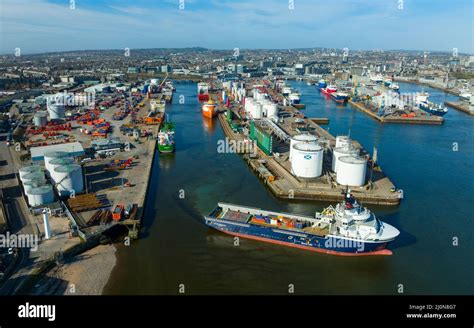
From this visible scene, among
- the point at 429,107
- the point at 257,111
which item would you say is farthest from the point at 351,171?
the point at 429,107

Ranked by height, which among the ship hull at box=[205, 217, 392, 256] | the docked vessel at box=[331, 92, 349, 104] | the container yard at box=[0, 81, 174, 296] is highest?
the docked vessel at box=[331, 92, 349, 104]

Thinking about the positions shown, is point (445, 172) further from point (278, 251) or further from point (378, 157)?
point (278, 251)

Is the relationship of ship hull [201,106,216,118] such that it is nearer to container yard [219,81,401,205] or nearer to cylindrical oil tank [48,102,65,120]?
container yard [219,81,401,205]

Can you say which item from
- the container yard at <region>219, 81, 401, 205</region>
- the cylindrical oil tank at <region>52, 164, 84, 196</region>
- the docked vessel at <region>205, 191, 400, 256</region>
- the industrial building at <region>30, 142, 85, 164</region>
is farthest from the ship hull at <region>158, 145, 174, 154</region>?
the docked vessel at <region>205, 191, 400, 256</region>

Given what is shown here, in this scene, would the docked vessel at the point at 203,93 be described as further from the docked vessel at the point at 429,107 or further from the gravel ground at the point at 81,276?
the gravel ground at the point at 81,276

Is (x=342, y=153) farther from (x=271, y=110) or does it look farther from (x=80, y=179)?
(x=271, y=110)

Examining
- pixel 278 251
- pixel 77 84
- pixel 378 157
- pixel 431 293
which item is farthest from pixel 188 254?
pixel 77 84
